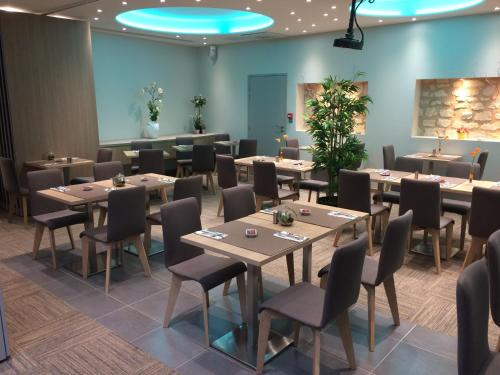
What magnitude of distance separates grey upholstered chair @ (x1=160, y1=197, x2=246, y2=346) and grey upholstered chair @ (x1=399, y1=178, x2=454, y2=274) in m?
2.06

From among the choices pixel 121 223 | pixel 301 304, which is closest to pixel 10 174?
pixel 121 223

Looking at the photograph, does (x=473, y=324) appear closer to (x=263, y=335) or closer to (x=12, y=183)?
(x=263, y=335)

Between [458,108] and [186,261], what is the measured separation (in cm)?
598

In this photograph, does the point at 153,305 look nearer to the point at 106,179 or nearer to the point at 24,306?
Result: the point at 24,306

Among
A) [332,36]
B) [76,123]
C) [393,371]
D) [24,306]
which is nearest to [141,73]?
[76,123]

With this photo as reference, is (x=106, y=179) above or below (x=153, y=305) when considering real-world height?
above

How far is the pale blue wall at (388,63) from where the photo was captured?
A: 6484mm

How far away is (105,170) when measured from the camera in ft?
17.1

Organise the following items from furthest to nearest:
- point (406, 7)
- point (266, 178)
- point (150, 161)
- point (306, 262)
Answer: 1. point (406, 7)
2. point (150, 161)
3. point (266, 178)
4. point (306, 262)

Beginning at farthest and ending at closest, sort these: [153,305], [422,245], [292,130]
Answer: [292,130] → [422,245] → [153,305]

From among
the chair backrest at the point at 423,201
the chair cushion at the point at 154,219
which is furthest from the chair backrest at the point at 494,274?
the chair cushion at the point at 154,219

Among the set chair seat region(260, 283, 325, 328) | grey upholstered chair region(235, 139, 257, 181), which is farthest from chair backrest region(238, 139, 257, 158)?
chair seat region(260, 283, 325, 328)

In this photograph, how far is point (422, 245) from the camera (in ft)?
15.9

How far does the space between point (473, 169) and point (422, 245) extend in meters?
1.11
